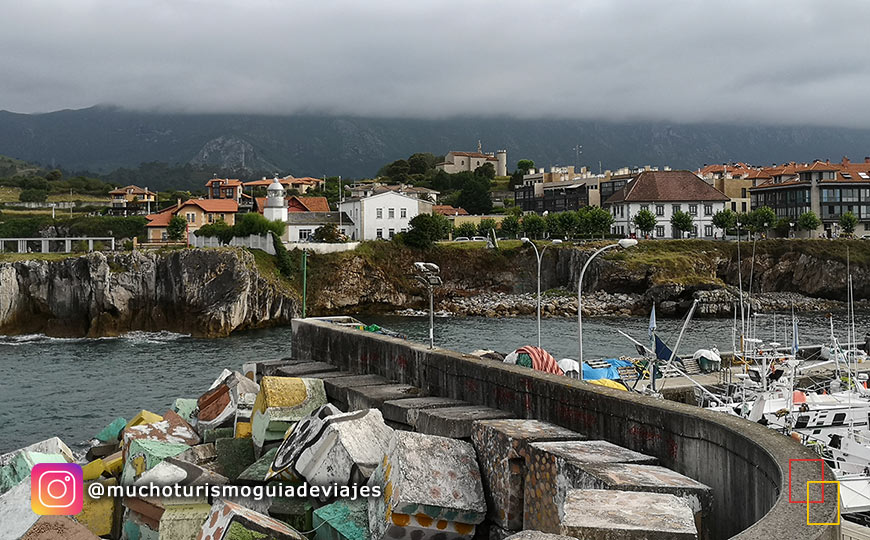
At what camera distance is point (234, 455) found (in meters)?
13.6

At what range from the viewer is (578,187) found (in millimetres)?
129625

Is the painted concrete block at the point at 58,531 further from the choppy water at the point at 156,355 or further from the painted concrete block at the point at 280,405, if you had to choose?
the choppy water at the point at 156,355

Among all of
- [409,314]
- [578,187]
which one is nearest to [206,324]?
[409,314]

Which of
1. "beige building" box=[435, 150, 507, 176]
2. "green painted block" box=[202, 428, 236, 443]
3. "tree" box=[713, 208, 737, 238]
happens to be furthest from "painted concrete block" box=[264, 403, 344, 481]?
"beige building" box=[435, 150, 507, 176]

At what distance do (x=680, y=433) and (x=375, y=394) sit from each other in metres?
7.13

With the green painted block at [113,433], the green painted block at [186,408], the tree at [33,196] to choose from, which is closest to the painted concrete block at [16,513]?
the green painted block at [113,433]

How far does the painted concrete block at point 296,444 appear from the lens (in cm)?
1095

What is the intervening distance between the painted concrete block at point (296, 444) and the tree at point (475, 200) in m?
130

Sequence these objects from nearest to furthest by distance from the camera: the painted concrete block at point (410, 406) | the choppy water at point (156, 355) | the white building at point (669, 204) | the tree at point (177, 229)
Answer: the painted concrete block at point (410, 406)
the choppy water at point (156, 355)
the tree at point (177, 229)
the white building at point (669, 204)

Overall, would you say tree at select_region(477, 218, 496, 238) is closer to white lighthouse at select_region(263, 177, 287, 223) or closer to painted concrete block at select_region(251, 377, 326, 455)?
white lighthouse at select_region(263, 177, 287, 223)

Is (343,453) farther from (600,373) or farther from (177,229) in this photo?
(177,229)

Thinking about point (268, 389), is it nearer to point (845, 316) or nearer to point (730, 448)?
point (730, 448)

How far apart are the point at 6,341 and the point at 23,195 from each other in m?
90.6

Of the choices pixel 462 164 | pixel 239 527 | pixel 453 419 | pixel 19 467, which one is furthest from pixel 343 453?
pixel 462 164
